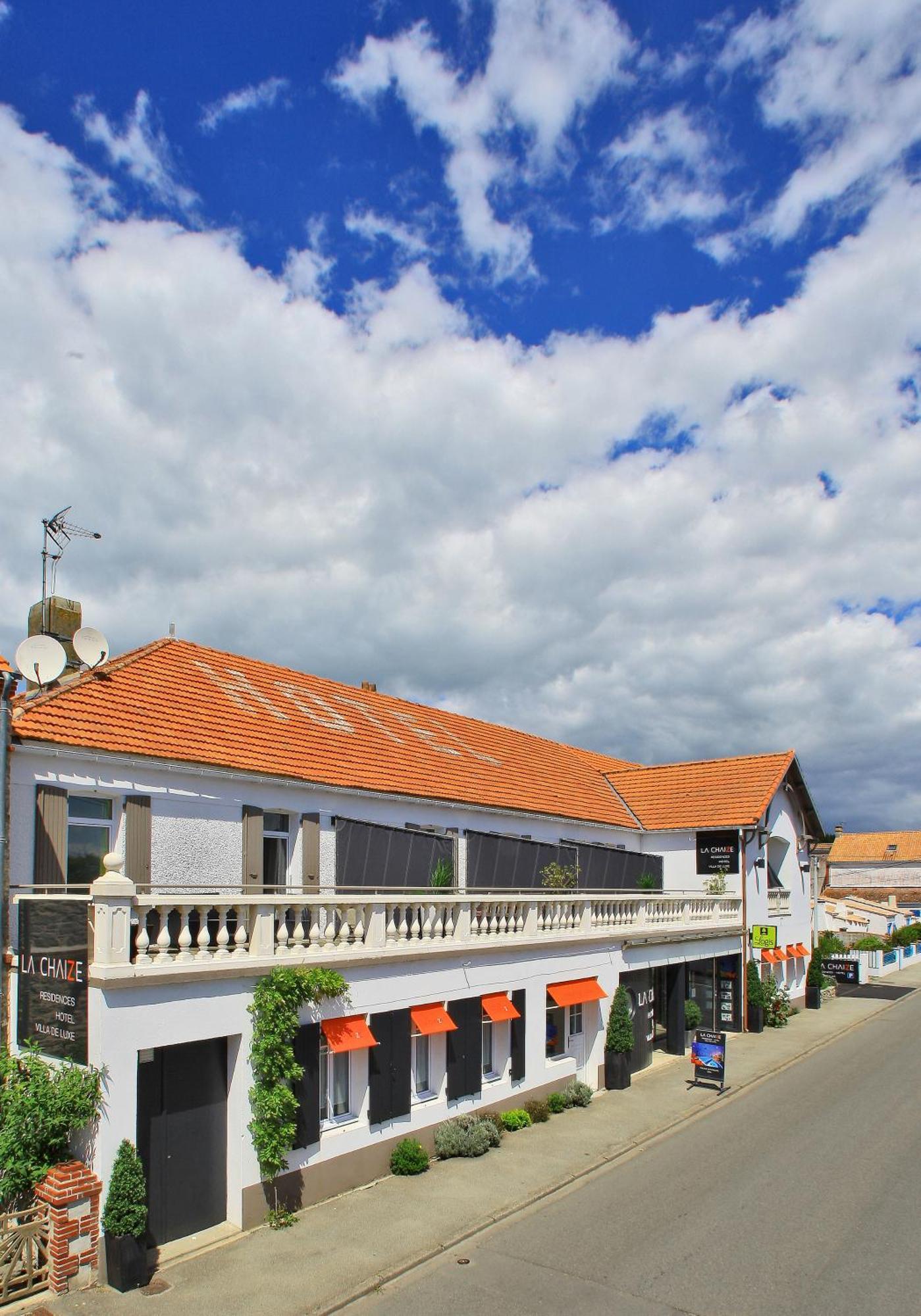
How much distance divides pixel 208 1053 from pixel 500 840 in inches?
421

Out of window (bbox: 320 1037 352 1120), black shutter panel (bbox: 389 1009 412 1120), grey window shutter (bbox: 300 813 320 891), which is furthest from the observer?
grey window shutter (bbox: 300 813 320 891)

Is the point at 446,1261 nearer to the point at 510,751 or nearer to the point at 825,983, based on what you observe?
the point at 510,751

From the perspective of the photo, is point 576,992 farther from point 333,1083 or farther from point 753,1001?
point 753,1001

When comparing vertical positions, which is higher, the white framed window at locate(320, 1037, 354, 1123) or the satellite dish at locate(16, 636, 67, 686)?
the satellite dish at locate(16, 636, 67, 686)

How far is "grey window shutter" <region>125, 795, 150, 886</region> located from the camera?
569 inches

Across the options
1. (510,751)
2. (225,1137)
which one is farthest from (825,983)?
(225,1137)

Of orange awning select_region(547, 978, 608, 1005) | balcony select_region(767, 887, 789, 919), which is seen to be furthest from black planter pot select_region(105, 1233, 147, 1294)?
balcony select_region(767, 887, 789, 919)

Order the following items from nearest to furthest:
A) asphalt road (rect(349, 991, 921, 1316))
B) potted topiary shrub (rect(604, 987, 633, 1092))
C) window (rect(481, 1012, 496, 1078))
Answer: asphalt road (rect(349, 991, 921, 1316))
window (rect(481, 1012, 496, 1078))
potted topiary shrub (rect(604, 987, 633, 1092))

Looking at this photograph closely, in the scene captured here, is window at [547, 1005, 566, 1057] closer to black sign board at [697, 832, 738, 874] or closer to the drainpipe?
black sign board at [697, 832, 738, 874]

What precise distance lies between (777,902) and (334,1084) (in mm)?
21832

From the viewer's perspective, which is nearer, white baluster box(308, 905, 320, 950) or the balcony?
white baluster box(308, 905, 320, 950)

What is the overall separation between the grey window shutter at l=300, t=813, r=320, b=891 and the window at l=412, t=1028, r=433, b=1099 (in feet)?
11.7

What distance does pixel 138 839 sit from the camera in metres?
14.6

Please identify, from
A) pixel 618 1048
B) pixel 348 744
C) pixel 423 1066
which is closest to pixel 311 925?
pixel 423 1066
